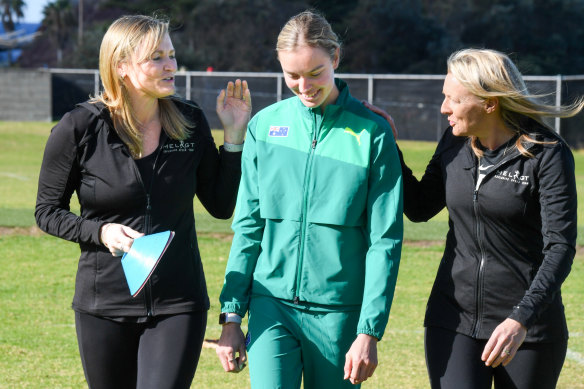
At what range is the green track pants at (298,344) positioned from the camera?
380 cm

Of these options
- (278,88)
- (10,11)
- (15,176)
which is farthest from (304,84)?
(10,11)

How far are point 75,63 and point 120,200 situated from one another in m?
53.8

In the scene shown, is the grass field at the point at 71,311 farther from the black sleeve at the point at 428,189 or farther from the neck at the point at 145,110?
the neck at the point at 145,110

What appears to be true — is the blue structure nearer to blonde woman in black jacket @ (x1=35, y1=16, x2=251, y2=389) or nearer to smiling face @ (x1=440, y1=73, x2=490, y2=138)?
blonde woman in black jacket @ (x1=35, y1=16, x2=251, y2=389)

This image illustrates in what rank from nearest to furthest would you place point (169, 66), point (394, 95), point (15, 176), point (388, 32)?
point (169, 66)
point (15, 176)
point (394, 95)
point (388, 32)

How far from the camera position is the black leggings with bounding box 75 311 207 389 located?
3926 mm

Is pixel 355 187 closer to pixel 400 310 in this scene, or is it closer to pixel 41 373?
pixel 41 373

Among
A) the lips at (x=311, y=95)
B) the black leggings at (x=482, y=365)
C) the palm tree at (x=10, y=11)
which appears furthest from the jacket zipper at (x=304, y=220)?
the palm tree at (x=10, y=11)

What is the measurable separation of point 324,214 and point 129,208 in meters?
0.82

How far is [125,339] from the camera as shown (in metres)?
4.03

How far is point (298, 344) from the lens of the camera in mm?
3875

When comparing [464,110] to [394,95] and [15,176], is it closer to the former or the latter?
[15,176]

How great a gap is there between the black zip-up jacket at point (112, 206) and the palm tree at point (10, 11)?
102426mm

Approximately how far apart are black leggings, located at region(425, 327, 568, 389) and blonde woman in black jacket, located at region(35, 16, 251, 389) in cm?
100
